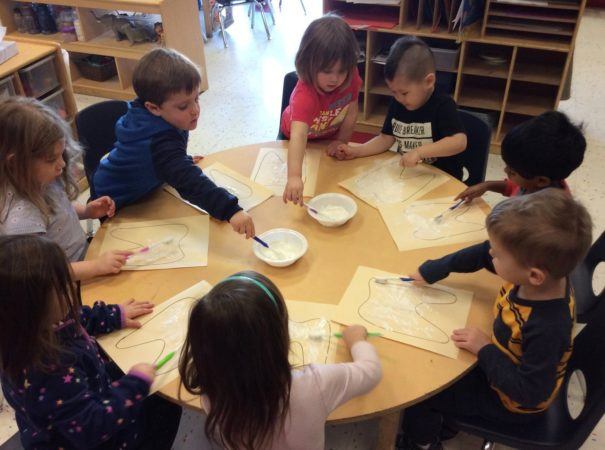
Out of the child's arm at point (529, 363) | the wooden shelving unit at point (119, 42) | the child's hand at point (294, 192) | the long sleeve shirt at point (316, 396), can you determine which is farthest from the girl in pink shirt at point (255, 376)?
the wooden shelving unit at point (119, 42)

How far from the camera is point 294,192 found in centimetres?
148

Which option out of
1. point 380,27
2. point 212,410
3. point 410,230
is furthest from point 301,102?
point 380,27

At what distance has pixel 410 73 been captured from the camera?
1.59 metres

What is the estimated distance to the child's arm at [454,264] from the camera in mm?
1212

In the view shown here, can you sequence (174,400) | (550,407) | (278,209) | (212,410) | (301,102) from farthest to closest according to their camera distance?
(301,102) < (278,209) < (550,407) < (174,400) < (212,410)

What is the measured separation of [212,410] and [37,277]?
39 centimetres

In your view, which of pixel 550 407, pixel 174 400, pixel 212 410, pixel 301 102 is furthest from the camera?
pixel 301 102

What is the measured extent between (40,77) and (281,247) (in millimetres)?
2021

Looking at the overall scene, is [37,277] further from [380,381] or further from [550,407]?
[550,407]

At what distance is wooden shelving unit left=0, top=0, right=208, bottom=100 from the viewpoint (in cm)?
329

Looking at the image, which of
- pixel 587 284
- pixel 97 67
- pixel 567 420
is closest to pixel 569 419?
pixel 567 420

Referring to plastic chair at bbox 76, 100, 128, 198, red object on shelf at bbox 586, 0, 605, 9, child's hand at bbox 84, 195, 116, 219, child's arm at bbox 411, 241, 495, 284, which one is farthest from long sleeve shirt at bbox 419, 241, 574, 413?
red object on shelf at bbox 586, 0, 605, 9

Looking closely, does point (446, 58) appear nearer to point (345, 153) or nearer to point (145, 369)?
point (345, 153)

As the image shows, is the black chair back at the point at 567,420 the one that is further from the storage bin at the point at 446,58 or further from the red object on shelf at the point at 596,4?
the red object on shelf at the point at 596,4
